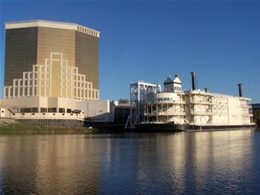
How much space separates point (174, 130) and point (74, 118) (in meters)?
48.9

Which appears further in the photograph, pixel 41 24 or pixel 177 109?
pixel 41 24

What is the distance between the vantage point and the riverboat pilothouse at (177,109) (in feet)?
412

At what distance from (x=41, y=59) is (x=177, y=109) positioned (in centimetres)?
8562

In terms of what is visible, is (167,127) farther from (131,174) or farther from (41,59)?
(41,59)

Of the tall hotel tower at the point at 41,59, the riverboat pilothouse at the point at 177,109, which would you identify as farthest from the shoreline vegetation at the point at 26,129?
the tall hotel tower at the point at 41,59

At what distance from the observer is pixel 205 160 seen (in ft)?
131

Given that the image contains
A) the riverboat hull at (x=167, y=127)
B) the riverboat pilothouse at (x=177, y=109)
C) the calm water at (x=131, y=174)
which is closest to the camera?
the calm water at (x=131, y=174)

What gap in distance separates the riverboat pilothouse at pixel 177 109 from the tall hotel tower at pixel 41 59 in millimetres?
47134

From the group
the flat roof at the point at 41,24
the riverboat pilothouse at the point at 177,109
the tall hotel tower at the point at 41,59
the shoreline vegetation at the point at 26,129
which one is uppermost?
the flat roof at the point at 41,24

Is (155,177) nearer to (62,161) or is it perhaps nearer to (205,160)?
(205,160)

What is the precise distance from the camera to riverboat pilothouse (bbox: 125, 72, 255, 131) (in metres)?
126

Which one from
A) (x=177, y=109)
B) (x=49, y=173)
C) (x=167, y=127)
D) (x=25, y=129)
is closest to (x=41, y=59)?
(x=25, y=129)

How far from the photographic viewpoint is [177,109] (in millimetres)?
128875

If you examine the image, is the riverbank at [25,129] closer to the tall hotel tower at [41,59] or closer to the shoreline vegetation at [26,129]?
the shoreline vegetation at [26,129]
